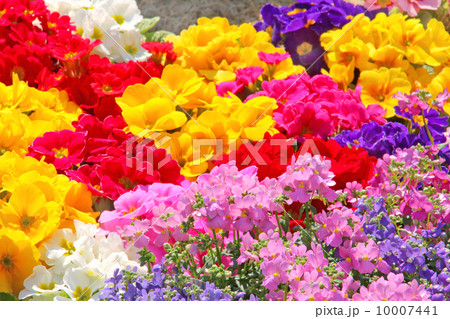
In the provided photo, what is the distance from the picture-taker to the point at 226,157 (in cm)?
181

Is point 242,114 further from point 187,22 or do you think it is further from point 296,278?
point 187,22

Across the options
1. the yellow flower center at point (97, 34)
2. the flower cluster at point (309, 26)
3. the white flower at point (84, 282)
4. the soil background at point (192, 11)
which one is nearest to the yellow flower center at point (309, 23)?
the flower cluster at point (309, 26)

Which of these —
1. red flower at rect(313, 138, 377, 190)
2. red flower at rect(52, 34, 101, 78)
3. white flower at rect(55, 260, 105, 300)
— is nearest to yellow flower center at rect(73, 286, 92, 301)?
white flower at rect(55, 260, 105, 300)

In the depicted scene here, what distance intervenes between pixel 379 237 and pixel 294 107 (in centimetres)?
73

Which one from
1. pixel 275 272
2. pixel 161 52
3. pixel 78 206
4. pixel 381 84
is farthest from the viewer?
pixel 161 52

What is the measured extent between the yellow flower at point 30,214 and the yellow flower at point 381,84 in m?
1.17

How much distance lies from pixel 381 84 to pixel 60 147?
109cm

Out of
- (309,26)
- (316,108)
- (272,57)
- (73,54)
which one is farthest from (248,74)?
(73,54)

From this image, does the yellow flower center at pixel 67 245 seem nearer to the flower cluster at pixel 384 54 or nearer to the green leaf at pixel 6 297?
the green leaf at pixel 6 297

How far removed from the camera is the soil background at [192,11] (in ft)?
10.1

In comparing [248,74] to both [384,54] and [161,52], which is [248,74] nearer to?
[161,52]

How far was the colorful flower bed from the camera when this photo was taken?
4.24 feet

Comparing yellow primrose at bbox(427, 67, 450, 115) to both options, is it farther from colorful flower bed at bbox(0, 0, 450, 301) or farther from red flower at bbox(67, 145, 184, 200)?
red flower at bbox(67, 145, 184, 200)
